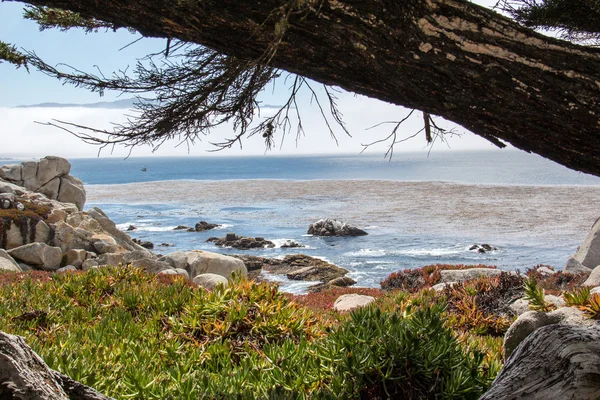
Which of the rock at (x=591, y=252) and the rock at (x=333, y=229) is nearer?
the rock at (x=591, y=252)

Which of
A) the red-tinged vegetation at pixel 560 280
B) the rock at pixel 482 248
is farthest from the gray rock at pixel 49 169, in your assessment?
the red-tinged vegetation at pixel 560 280

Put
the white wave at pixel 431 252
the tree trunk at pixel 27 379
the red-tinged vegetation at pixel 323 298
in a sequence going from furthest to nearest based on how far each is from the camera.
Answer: the white wave at pixel 431 252
the red-tinged vegetation at pixel 323 298
the tree trunk at pixel 27 379

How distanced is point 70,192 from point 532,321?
84.3ft

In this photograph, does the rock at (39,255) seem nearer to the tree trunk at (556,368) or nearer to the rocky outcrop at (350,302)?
the rocky outcrop at (350,302)

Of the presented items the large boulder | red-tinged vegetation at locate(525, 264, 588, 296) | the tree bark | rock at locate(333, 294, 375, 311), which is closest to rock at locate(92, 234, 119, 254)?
the large boulder

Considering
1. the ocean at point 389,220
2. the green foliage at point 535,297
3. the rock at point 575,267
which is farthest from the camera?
the ocean at point 389,220

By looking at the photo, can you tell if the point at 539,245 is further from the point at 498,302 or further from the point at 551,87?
the point at 551,87

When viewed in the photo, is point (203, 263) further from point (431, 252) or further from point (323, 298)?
point (431, 252)

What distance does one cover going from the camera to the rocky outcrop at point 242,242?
31.0 metres

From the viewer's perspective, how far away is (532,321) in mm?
5559

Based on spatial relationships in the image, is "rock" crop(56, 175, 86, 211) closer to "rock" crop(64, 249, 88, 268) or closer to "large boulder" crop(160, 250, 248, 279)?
"rock" crop(64, 249, 88, 268)

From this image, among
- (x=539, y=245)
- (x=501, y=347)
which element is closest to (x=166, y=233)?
(x=539, y=245)

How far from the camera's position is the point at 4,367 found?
236 centimetres

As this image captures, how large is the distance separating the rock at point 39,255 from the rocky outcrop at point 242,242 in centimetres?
1419
